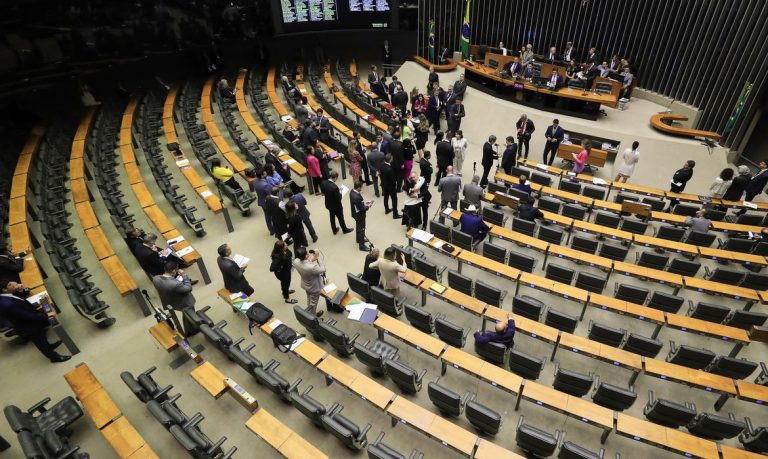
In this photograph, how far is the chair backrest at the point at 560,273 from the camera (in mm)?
7297

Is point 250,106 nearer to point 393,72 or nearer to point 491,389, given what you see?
point 393,72

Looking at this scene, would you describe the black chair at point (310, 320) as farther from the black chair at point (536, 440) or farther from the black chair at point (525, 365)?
the black chair at point (536, 440)

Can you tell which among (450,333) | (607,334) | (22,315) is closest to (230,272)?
(22,315)

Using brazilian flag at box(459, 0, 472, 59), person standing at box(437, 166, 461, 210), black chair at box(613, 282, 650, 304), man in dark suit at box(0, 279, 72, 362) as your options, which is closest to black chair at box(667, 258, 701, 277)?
black chair at box(613, 282, 650, 304)

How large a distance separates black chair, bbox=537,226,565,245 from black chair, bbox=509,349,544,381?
3292 millimetres

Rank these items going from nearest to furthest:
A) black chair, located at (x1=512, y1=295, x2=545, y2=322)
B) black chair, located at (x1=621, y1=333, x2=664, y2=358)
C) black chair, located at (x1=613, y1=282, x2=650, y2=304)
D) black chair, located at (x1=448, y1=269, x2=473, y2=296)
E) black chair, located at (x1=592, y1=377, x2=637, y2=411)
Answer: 1. black chair, located at (x1=592, y1=377, x2=637, y2=411)
2. black chair, located at (x1=621, y1=333, x2=664, y2=358)
3. black chair, located at (x1=512, y1=295, x2=545, y2=322)
4. black chair, located at (x1=613, y1=282, x2=650, y2=304)
5. black chair, located at (x1=448, y1=269, x2=473, y2=296)

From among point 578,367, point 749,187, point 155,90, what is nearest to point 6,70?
point 155,90

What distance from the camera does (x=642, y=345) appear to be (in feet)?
19.8

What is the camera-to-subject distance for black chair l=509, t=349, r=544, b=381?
18.2ft

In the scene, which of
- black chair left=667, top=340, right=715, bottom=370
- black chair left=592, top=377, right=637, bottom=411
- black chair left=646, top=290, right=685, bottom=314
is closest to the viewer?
black chair left=592, top=377, right=637, bottom=411

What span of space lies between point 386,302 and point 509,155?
5744 mm

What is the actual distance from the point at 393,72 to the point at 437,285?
14.7m

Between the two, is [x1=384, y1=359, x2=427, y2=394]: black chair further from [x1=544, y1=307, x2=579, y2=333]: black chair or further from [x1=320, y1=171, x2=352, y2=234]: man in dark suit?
[x1=320, y1=171, x2=352, y2=234]: man in dark suit

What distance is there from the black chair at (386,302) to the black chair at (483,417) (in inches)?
85.0
